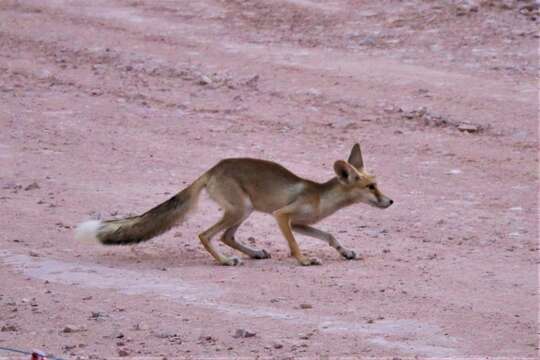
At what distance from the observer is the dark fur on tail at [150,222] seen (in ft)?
31.9

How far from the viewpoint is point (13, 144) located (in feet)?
44.9

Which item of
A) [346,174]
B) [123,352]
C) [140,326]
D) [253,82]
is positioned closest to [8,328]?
[140,326]

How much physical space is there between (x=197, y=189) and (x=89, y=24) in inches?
387

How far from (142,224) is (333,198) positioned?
5.14ft

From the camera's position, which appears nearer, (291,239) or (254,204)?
(291,239)

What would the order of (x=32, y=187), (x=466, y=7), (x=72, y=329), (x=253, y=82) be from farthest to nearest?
(x=466, y=7)
(x=253, y=82)
(x=32, y=187)
(x=72, y=329)

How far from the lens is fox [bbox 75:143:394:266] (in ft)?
32.1

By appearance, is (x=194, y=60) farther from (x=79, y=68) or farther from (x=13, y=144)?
(x=13, y=144)

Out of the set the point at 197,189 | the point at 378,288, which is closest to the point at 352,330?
the point at 378,288

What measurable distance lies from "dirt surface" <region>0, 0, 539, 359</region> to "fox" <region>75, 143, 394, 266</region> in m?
0.20

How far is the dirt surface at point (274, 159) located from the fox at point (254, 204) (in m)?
0.20

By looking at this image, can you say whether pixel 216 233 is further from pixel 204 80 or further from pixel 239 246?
pixel 204 80

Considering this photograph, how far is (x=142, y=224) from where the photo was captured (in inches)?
387

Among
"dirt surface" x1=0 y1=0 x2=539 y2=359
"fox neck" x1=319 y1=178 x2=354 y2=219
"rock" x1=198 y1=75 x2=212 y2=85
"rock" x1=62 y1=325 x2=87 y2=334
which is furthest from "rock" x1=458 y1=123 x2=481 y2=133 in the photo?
"rock" x1=62 y1=325 x2=87 y2=334
